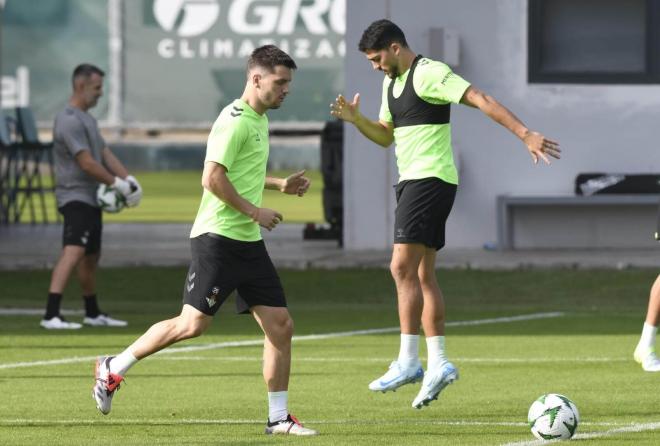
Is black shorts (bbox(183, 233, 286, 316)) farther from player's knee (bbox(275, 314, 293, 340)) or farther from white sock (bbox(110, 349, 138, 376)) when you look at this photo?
white sock (bbox(110, 349, 138, 376))

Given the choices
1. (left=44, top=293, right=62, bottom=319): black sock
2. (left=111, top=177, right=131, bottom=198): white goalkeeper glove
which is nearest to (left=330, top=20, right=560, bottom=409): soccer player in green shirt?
(left=111, top=177, right=131, bottom=198): white goalkeeper glove

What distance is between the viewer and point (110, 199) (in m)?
15.3

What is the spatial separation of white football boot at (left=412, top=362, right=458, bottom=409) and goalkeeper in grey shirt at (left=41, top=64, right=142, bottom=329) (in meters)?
5.11

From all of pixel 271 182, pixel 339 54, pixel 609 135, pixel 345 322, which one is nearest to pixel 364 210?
pixel 609 135

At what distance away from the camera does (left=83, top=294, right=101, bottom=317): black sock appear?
51.8ft

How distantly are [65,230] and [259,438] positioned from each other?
624 cm

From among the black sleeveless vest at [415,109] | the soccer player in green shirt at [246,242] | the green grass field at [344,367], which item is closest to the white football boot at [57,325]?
the green grass field at [344,367]

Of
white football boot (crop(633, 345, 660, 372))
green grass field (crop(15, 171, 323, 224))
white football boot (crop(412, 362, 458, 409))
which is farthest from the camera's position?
green grass field (crop(15, 171, 323, 224))

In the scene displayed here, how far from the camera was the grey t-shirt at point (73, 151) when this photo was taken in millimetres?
15188

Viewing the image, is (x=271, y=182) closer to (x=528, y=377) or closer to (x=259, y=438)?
(x=259, y=438)

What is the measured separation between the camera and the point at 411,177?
11.2m

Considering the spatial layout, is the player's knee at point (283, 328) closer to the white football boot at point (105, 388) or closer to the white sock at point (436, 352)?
the white football boot at point (105, 388)

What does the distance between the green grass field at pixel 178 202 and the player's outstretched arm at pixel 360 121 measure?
16749 millimetres

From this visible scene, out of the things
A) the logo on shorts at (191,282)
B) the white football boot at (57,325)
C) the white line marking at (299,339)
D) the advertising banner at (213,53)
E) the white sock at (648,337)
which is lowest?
the white line marking at (299,339)
